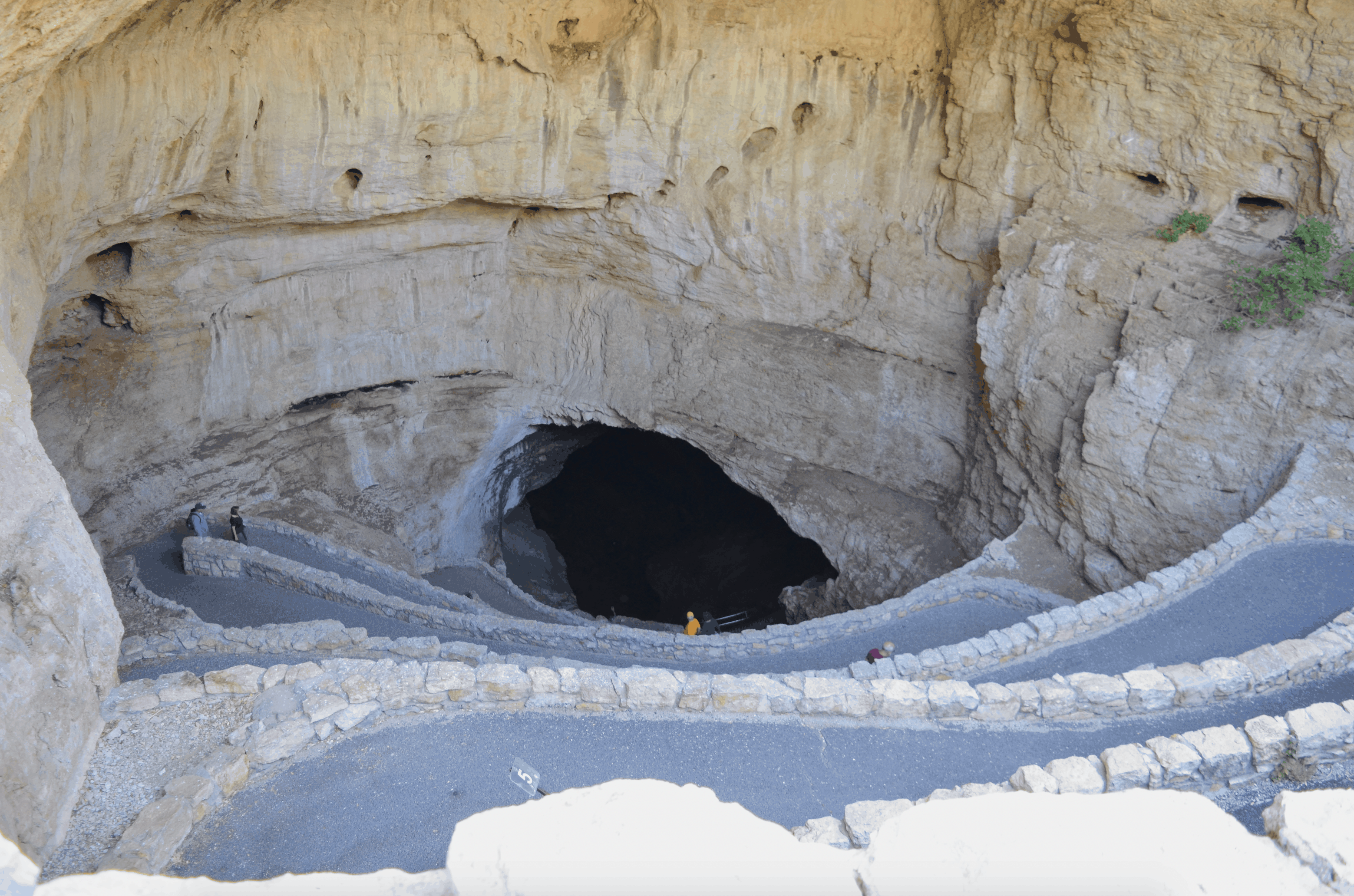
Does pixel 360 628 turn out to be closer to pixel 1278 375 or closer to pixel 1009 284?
pixel 1009 284

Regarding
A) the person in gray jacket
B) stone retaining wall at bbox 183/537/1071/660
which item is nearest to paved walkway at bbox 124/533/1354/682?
stone retaining wall at bbox 183/537/1071/660

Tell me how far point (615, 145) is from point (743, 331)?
4.38m

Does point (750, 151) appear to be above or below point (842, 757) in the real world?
above

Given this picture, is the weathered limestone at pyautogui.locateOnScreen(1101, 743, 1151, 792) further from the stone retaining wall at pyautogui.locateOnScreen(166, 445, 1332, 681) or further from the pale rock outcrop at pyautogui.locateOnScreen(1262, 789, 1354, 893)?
the stone retaining wall at pyautogui.locateOnScreen(166, 445, 1332, 681)

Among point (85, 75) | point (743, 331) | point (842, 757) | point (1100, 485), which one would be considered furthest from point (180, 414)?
point (1100, 485)

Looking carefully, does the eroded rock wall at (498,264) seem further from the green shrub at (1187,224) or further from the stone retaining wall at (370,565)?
the green shrub at (1187,224)

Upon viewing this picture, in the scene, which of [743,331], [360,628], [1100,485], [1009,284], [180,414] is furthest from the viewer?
[743,331]

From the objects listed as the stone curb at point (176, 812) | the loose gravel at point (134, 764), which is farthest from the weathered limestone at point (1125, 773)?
the loose gravel at point (134, 764)

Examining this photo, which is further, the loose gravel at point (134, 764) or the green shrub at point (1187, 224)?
the green shrub at point (1187, 224)

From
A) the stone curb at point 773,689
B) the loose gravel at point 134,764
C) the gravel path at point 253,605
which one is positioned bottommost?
the gravel path at point 253,605

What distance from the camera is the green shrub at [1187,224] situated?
450 inches

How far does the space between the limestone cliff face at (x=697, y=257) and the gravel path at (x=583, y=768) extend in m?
2.06

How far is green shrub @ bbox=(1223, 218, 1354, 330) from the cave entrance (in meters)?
9.94

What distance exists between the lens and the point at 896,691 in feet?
23.2
